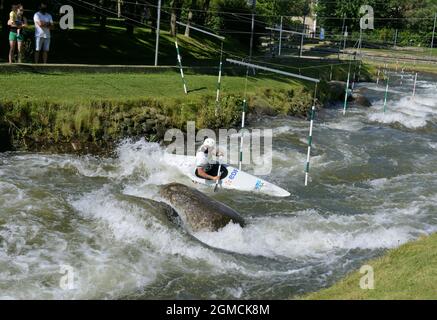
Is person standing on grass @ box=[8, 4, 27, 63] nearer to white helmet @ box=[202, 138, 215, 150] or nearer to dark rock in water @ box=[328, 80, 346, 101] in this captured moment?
white helmet @ box=[202, 138, 215, 150]

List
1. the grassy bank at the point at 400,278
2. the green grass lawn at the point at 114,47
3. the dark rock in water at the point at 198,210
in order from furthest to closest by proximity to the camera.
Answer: the green grass lawn at the point at 114,47
the dark rock in water at the point at 198,210
the grassy bank at the point at 400,278

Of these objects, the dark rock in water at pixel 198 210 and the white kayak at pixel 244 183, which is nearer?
the dark rock in water at pixel 198 210

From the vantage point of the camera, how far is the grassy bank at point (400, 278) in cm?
802

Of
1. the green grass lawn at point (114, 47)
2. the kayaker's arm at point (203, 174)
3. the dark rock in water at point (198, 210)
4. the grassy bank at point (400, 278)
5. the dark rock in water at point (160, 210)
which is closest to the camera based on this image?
the grassy bank at point (400, 278)

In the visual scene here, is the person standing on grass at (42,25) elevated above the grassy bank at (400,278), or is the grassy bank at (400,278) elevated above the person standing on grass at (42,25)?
the person standing on grass at (42,25)

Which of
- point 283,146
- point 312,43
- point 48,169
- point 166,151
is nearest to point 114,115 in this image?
point 166,151

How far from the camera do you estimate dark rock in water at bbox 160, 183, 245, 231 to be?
12141 millimetres

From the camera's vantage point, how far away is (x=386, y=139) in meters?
23.9

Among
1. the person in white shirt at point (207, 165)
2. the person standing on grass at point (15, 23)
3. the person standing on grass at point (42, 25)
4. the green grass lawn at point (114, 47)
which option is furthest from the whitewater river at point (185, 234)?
the green grass lawn at point (114, 47)

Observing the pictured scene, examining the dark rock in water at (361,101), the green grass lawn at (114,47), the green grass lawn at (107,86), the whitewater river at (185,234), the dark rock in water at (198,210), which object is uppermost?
the green grass lawn at (114,47)

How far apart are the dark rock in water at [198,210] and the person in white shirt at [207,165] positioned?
2.11 meters

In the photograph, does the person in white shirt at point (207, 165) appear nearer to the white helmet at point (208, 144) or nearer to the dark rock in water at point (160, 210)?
the white helmet at point (208, 144)
